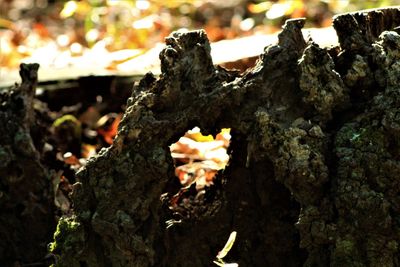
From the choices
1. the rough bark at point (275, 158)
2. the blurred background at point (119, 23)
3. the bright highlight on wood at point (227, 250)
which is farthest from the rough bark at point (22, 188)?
the blurred background at point (119, 23)

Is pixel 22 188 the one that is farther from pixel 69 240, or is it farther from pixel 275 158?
pixel 275 158

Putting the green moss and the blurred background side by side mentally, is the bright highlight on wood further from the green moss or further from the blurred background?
the blurred background

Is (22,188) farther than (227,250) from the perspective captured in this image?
Yes

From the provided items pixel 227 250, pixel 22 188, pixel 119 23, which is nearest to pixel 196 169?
pixel 22 188

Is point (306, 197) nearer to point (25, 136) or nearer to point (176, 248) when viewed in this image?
point (176, 248)

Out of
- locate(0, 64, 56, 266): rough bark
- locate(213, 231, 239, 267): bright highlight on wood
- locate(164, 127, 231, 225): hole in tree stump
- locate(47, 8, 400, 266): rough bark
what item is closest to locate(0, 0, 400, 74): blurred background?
locate(164, 127, 231, 225): hole in tree stump

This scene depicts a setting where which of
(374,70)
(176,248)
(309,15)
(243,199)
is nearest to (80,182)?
(176,248)
